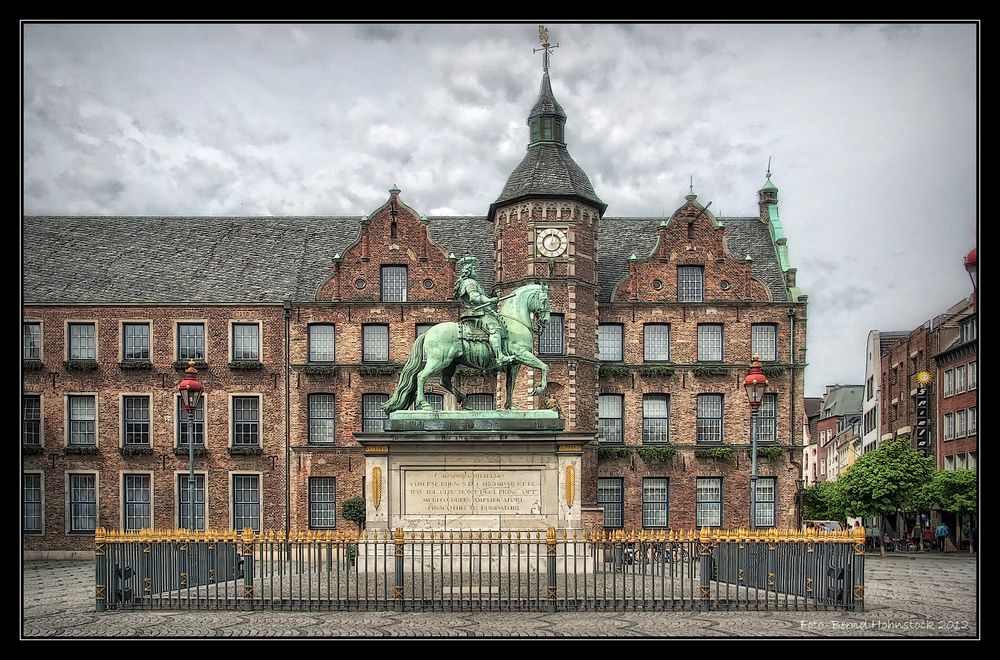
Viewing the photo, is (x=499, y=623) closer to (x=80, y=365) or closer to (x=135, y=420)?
(x=135, y=420)

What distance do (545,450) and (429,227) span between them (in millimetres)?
26812

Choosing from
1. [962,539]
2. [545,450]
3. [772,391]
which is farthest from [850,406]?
[545,450]

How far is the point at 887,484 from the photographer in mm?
44094

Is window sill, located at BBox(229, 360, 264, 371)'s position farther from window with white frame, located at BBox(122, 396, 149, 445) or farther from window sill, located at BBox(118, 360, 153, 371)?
window with white frame, located at BBox(122, 396, 149, 445)

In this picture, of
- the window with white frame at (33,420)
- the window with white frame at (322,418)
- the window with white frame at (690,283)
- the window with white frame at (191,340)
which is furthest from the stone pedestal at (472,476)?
the window with white frame at (33,420)

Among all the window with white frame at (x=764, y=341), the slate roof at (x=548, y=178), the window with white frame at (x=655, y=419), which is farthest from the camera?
the window with white frame at (x=764, y=341)

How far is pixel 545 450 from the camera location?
23.9 metres

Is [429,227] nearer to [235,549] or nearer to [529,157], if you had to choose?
[529,157]

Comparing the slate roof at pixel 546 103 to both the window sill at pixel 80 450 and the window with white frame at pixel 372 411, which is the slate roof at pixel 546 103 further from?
the window sill at pixel 80 450

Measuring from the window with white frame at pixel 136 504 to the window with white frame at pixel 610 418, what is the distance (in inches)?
702

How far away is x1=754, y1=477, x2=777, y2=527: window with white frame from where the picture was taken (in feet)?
148

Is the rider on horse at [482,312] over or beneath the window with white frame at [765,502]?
over

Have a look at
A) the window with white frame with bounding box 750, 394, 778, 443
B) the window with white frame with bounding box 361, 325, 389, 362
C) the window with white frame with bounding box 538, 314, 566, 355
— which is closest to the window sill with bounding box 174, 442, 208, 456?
the window with white frame with bounding box 361, 325, 389, 362

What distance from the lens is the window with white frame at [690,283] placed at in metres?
46.0
